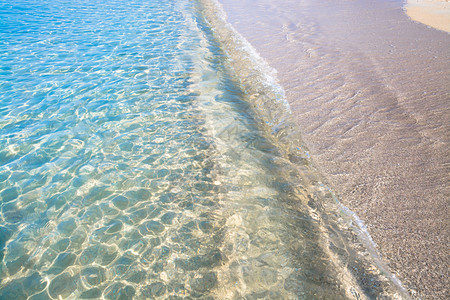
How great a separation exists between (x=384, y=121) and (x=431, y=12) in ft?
38.5

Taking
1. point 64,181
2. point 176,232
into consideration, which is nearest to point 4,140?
point 64,181

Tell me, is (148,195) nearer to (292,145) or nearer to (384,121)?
(292,145)

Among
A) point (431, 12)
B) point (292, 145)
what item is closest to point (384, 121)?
point (292, 145)

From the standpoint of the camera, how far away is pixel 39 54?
10117 mm

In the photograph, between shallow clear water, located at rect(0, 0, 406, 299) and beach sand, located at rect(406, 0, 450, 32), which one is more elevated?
beach sand, located at rect(406, 0, 450, 32)

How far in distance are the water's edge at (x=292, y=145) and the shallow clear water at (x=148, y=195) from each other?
10cm

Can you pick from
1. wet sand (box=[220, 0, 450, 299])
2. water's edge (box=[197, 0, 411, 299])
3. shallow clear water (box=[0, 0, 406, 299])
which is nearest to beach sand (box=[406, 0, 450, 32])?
wet sand (box=[220, 0, 450, 299])

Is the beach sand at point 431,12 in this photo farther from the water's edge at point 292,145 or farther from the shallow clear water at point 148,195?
the shallow clear water at point 148,195

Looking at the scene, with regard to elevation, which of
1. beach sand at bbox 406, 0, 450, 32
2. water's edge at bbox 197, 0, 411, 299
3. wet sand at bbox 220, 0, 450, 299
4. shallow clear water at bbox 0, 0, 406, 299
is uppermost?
beach sand at bbox 406, 0, 450, 32

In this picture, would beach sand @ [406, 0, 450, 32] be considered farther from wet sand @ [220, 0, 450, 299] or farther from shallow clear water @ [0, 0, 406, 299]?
shallow clear water @ [0, 0, 406, 299]

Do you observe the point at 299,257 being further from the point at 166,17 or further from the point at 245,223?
the point at 166,17

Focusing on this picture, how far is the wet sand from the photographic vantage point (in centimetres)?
364

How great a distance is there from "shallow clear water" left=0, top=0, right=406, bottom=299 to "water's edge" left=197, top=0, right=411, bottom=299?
104 mm

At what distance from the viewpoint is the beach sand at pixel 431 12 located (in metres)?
11.8
